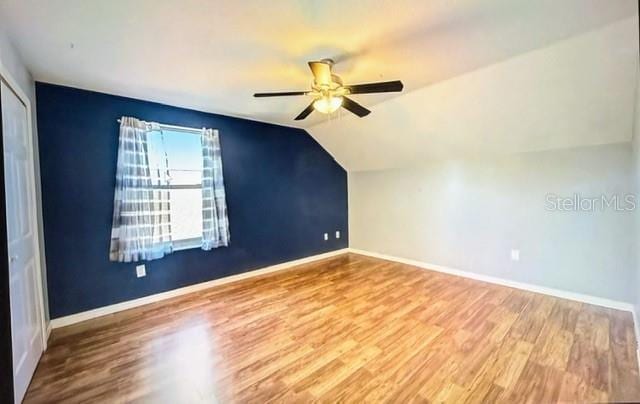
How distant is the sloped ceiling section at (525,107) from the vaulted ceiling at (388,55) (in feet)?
0.04

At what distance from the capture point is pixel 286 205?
458 cm

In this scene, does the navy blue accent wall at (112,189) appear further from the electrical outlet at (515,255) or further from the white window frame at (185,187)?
the electrical outlet at (515,255)

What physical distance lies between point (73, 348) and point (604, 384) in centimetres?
394

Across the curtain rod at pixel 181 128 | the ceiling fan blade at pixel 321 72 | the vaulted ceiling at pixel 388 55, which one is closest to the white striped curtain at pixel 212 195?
Result: the curtain rod at pixel 181 128

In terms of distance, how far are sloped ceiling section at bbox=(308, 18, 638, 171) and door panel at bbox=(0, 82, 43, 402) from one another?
129 inches

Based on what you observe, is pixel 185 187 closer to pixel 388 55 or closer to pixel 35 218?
pixel 35 218

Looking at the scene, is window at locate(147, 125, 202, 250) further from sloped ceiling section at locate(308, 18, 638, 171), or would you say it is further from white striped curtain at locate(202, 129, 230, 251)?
sloped ceiling section at locate(308, 18, 638, 171)

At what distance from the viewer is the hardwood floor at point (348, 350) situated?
1.81 m

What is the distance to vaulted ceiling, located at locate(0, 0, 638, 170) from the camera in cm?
166

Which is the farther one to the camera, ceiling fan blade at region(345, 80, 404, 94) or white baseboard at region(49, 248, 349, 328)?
white baseboard at region(49, 248, 349, 328)

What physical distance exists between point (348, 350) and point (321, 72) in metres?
2.18

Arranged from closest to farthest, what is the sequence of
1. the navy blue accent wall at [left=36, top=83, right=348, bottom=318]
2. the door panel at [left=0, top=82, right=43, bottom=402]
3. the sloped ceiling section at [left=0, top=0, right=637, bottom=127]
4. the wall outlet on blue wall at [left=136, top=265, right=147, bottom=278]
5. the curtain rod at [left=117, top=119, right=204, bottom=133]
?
the sloped ceiling section at [left=0, top=0, right=637, bottom=127] < the door panel at [left=0, top=82, right=43, bottom=402] < the navy blue accent wall at [left=36, top=83, right=348, bottom=318] < the wall outlet on blue wall at [left=136, top=265, right=147, bottom=278] < the curtain rod at [left=117, top=119, right=204, bottom=133]

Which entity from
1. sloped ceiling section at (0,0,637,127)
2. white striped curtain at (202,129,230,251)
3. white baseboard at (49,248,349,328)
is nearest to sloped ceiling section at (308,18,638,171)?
sloped ceiling section at (0,0,637,127)

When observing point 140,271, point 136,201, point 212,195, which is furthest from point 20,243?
point 212,195
